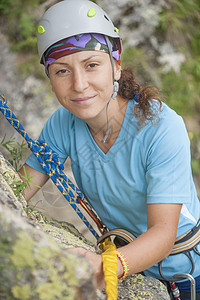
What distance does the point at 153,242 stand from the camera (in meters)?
1.79

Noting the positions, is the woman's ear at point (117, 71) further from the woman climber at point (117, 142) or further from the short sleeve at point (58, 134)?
the short sleeve at point (58, 134)

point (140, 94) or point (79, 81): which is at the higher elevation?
point (79, 81)

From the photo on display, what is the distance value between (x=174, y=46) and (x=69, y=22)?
4.67 meters

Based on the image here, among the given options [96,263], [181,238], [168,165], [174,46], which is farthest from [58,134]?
[174,46]

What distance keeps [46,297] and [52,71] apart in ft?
4.71

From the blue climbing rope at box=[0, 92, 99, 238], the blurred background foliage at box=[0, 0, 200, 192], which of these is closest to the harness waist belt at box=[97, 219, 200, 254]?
the blue climbing rope at box=[0, 92, 99, 238]

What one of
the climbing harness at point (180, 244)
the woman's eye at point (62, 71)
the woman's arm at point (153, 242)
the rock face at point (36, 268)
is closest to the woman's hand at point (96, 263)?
the woman's arm at point (153, 242)

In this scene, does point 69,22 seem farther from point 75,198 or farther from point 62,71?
point 75,198

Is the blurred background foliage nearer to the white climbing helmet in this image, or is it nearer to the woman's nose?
the white climbing helmet

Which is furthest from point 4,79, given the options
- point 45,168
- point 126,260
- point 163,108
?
point 126,260

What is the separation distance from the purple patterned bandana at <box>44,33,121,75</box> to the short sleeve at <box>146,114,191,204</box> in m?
0.61

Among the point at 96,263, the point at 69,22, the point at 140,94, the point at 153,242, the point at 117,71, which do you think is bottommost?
the point at 153,242

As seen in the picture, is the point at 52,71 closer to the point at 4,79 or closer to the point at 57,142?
the point at 57,142

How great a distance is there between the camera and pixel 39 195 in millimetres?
2883
